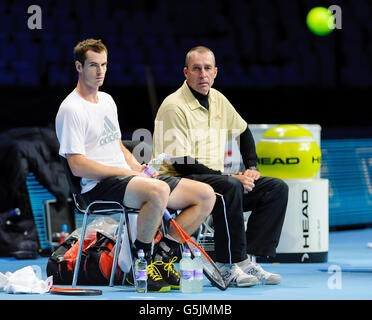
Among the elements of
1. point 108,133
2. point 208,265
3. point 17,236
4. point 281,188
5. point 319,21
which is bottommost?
point 17,236

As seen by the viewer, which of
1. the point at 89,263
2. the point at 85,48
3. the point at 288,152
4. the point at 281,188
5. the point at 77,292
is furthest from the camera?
the point at 288,152

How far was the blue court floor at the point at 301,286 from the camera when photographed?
465 cm

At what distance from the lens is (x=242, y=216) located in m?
5.29

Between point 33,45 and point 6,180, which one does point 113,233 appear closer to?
point 6,180

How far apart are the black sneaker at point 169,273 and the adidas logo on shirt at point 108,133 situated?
83 cm

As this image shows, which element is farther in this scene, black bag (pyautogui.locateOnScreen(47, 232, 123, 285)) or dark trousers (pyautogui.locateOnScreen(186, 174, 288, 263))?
black bag (pyautogui.locateOnScreen(47, 232, 123, 285))

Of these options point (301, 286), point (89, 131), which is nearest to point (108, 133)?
point (89, 131)

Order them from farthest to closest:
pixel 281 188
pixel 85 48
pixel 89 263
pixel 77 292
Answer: pixel 281 188 → pixel 89 263 → pixel 85 48 → pixel 77 292

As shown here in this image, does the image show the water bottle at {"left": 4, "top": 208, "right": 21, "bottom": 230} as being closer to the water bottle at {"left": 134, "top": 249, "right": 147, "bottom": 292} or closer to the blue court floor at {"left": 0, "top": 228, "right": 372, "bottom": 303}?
the blue court floor at {"left": 0, "top": 228, "right": 372, "bottom": 303}

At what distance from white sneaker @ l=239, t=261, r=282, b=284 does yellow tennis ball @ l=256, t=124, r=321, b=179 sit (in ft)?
4.78

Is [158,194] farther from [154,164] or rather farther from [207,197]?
[154,164]

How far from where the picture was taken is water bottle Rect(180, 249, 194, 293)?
4.82 metres

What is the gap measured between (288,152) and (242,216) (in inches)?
57.5

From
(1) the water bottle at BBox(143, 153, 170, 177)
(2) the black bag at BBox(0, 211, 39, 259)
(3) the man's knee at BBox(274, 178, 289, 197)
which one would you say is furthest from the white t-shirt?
(2) the black bag at BBox(0, 211, 39, 259)
